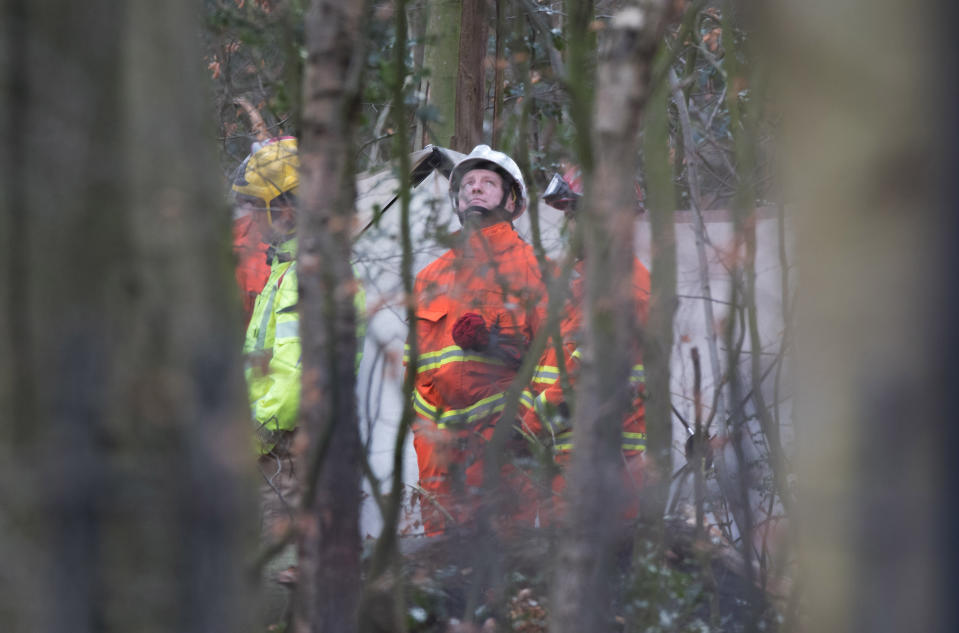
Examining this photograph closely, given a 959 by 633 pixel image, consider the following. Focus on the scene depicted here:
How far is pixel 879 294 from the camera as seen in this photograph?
39.6 inches

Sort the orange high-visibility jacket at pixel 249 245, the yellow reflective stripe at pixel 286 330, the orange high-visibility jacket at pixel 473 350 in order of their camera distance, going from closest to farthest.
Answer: the orange high-visibility jacket at pixel 249 245
the orange high-visibility jacket at pixel 473 350
the yellow reflective stripe at pixel 286 330

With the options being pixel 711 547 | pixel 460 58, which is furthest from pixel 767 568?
pixel 460 58

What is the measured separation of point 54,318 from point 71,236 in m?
0.11

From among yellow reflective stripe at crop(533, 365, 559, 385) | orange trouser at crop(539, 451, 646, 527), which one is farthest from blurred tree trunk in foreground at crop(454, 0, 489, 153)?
orange trouser at crop(539, 451, 646, 527)

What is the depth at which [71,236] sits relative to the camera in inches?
54.7

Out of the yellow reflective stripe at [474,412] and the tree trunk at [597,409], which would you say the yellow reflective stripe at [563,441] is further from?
the tree trunk at [597,409]

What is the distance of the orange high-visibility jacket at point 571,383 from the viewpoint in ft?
10.6

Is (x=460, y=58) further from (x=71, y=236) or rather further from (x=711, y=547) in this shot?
(x=71, y=236)

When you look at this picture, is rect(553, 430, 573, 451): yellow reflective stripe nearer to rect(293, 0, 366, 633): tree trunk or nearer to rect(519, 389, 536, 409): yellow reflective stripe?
rect(519, 389, 536, 409): yellow reflective stripe

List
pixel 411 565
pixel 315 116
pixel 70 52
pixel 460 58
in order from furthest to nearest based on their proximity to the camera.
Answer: pixel 460 58
pixel 411 565
pixel 315 116
pixel 70 52

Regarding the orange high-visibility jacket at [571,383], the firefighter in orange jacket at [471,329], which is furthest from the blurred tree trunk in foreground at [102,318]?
the orange high-visibility jacket at [571,383]

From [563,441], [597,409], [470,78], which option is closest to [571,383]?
[563,441]

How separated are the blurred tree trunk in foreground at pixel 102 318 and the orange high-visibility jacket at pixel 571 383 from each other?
1.73 meters

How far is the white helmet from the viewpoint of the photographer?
190 inches
